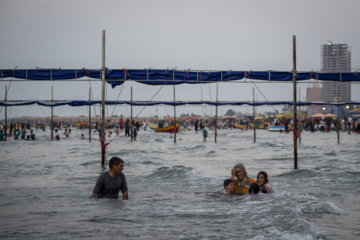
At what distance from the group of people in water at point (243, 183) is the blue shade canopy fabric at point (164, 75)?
300 inches

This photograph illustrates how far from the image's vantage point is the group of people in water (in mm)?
9428

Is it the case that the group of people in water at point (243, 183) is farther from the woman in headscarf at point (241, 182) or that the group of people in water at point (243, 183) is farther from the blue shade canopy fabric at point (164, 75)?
the blue shade canopy fabric at point (164, 75)

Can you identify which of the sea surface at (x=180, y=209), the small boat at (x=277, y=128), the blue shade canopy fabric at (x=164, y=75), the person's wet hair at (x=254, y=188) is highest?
the blue shade canopy fabric at (x=164, y=75)

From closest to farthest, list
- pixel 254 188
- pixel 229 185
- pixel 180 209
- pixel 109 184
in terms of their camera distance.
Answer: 1. pixel 109 184
2. pixel 180 209
3. pixel 254 188
4. pixel 229 185

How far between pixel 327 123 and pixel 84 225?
58152 mm

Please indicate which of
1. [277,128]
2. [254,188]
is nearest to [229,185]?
[254,188]

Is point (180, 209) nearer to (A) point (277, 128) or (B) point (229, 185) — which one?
(B) point (229, 185)

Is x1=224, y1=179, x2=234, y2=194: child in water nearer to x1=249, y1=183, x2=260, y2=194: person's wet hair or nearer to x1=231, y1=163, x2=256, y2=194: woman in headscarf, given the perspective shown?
x1=231, y1=163, x2=256, y2=194: woman in headscarf

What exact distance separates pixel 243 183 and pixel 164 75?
310 inches

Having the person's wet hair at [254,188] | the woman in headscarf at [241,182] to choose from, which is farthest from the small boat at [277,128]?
the person's wet hair at [254,188]

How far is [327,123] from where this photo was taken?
61.0 m

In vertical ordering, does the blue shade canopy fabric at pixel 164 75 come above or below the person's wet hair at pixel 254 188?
above

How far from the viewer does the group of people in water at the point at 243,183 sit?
9.43 m

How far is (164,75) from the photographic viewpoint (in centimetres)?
1677
